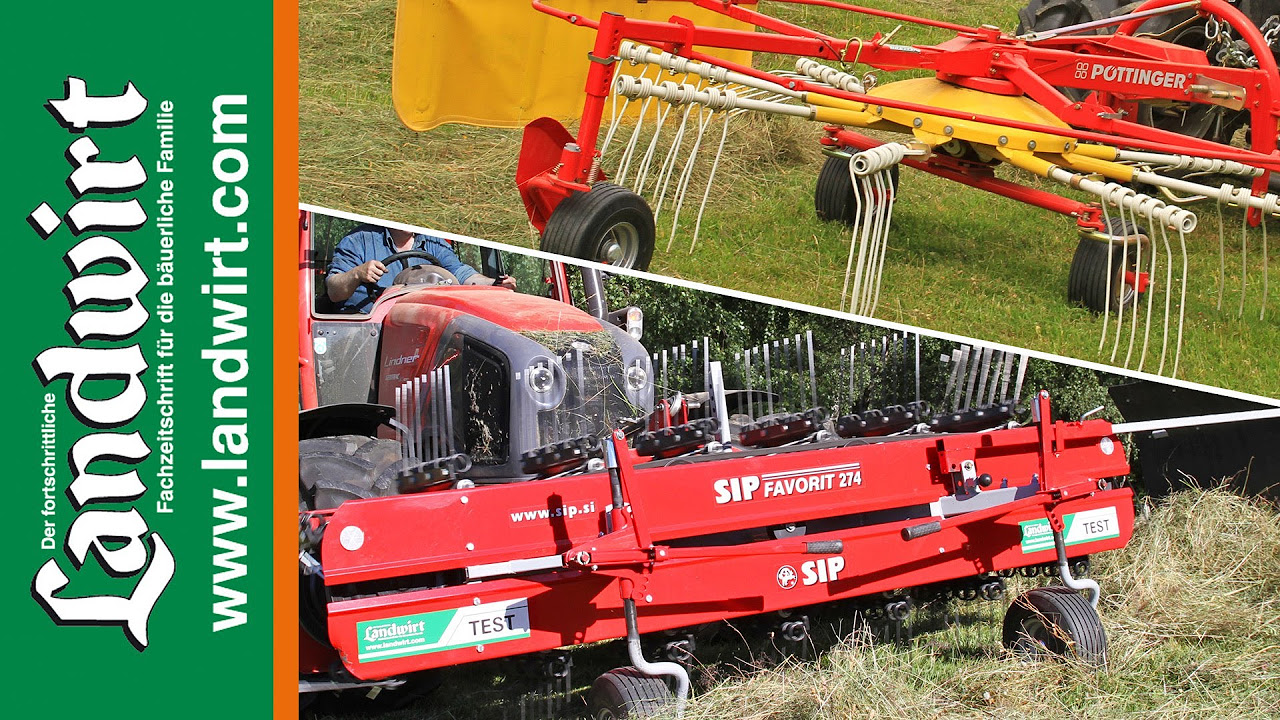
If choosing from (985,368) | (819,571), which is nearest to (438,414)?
(819,571)

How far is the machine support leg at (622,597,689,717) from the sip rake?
1636mm

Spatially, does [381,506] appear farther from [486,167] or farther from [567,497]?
[486,167]

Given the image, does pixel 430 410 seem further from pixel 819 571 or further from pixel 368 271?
pixel 819 571

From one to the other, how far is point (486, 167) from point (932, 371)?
125 inches

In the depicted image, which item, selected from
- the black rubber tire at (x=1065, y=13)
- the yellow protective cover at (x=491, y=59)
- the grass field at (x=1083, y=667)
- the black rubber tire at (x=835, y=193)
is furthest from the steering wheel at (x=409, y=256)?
the black rubber tire at (x=1065, y=13)

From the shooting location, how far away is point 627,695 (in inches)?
148

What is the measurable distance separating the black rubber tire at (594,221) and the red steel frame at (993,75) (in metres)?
0.08

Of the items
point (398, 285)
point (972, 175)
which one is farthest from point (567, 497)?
point (972, 175)

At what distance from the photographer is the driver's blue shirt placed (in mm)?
5273

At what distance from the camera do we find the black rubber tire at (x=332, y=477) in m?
3.75

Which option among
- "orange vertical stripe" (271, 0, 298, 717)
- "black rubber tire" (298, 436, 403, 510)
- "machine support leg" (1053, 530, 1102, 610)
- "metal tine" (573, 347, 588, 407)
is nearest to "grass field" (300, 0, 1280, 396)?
"machine support leg" (1053, 530, 1102, 610)

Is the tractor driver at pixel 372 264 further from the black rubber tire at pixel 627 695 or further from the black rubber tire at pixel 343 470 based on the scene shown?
the black rubber tire at pixel 627 695

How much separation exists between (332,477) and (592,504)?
0.80 metres

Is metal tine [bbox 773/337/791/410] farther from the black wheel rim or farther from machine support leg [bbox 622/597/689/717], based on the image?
the black wheel rim
